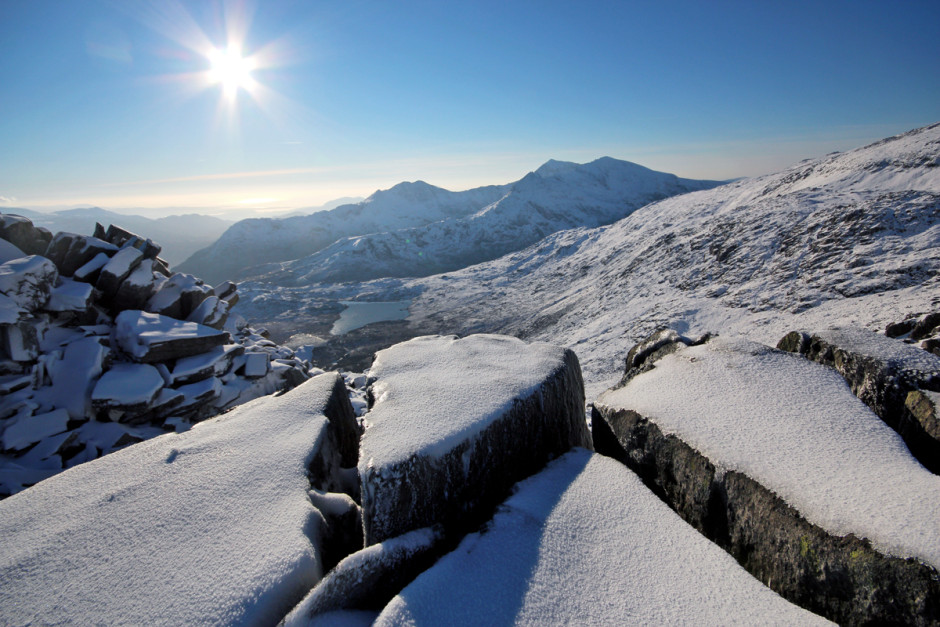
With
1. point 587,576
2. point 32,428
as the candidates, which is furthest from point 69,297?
point 587,576

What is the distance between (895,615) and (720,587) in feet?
5.11

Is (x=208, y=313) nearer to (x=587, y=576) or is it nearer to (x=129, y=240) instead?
(x=129, y=240)

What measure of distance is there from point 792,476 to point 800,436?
0.98 m

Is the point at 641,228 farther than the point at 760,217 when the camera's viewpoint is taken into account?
Yes

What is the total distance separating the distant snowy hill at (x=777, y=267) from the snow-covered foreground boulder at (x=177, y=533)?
81.3 ft

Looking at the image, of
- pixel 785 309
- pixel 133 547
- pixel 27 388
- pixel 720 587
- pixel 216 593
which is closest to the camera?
pixel 216 593

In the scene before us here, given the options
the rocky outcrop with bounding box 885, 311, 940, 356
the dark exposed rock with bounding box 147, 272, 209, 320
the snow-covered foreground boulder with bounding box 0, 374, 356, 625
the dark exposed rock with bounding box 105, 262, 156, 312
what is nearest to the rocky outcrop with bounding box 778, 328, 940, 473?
the rocky outcrop with bounding box 885, 311, 940, 356

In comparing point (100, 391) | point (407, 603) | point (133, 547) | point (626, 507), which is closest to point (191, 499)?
point (133, 547)

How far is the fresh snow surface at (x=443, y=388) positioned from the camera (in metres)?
6.14

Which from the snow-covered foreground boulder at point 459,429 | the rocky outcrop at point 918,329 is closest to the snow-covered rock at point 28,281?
the snow-covered foreground boulder at point 459,429

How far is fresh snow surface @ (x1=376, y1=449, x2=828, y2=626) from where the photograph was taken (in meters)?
4.48

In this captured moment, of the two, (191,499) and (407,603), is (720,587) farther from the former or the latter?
(191,499)

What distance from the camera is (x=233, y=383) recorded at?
14648 millimetres

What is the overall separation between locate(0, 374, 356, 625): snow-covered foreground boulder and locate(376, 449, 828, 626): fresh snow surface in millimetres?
Result: 1735
